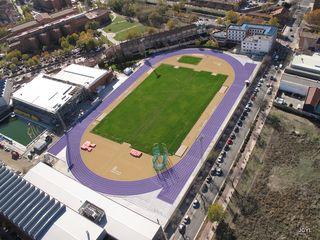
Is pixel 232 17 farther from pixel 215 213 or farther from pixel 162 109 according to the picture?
pixel 215 213

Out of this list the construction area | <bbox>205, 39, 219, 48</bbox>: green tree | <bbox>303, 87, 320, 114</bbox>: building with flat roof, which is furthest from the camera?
<bbox>205, 39, 219, 48</bbox>: green tree

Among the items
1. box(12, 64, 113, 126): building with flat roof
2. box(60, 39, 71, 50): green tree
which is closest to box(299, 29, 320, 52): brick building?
box(12, 64, 113, 126): building with flat roof

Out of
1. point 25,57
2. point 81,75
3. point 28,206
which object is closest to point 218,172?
point 28,206

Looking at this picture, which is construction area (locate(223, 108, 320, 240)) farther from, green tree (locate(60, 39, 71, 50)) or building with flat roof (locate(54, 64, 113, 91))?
green tree (locate(60, 39, 71, 50))

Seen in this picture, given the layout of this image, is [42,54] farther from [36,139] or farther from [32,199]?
[32,199]

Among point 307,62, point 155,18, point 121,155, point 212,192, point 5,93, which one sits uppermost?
point 155,18

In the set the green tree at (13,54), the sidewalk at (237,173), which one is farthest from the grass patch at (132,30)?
the sidewalk at (237,173)

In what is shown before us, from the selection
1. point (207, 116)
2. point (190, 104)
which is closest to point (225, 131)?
point (207, 116)

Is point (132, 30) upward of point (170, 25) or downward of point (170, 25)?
downward
